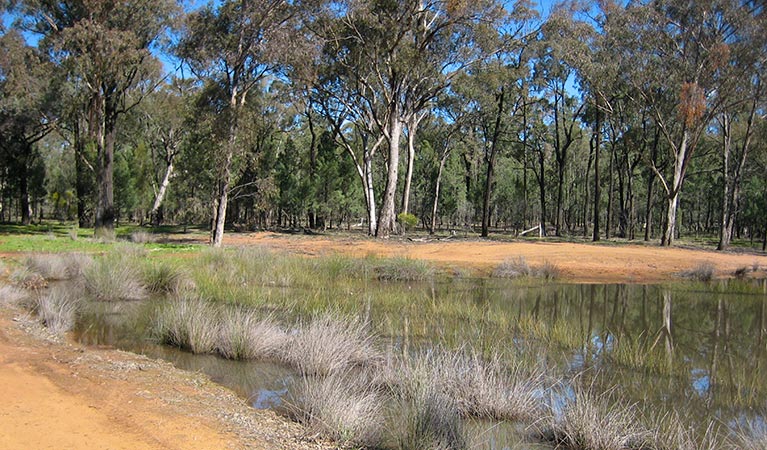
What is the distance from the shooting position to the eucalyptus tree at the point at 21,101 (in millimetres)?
28797

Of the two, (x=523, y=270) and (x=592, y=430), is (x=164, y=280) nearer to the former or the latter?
(x=592, y=430)

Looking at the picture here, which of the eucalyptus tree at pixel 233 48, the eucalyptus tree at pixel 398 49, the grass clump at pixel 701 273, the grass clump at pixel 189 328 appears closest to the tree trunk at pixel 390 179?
the eucalyptus tree at pixel 398 49

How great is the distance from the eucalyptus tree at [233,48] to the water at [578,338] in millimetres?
10991

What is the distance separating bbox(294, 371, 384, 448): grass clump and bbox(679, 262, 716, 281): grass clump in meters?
19.2

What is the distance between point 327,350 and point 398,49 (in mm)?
25758

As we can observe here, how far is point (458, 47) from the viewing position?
31750 millimetres

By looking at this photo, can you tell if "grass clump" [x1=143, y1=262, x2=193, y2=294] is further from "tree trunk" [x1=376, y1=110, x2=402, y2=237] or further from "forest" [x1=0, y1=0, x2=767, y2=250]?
"tree trunk" [x1=376, y1=110, x2=402, y2=237]

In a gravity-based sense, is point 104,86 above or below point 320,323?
above

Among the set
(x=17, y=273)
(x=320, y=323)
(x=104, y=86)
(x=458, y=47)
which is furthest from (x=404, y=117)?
(x=320, y=323)

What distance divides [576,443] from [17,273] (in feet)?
44.9

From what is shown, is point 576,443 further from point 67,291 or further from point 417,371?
point 67,291

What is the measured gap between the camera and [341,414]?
5.18m

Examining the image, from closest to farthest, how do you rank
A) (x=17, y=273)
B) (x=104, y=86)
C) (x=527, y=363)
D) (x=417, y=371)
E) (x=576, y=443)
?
1. (x=576, y=443)
2. (x=417, y=371)
3. (x=527, y=363)
4. (x=17, y=273)
5. (x=104, y=86)

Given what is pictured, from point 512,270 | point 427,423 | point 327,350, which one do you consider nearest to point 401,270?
point 512,270
